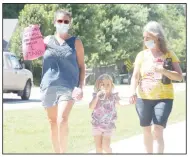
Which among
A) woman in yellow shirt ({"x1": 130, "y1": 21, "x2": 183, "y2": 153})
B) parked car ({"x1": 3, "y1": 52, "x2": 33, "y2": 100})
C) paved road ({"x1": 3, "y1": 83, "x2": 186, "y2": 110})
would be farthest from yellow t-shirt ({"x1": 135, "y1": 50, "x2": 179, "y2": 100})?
parked car ({"x1": 3, "y1": 52, "x2": 33, "y2": 100})

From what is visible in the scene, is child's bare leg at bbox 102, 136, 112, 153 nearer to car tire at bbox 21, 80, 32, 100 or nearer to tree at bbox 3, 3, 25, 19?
car tire at bbox 21, 80, 32, 100

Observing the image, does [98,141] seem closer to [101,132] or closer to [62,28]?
[101,132]

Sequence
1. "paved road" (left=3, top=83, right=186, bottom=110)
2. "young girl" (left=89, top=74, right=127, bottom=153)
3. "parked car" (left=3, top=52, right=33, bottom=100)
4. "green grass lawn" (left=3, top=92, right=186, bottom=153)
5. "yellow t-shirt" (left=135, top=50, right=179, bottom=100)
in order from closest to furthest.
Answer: "yellow t-shirt" (left=135, top=50, right=179, bottom=100), "young girl" (left=89, top=74, right=127, bottom=153), "paved road" (left=3, top=83, right=186, bottom=110), "green grass lawn" (left=3, top=92, right=186, bottom=153), "parked car" (left=3, top=52, right=33, bottom=100)

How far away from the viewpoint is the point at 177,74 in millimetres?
7172

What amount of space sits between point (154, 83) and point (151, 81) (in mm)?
47

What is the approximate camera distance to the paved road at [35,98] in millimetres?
7559

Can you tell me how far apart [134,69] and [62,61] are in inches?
33.0

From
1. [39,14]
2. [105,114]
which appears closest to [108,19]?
[39,14]

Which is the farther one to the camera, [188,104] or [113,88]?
[188,104]

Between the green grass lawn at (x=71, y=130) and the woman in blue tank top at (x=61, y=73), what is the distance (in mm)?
420

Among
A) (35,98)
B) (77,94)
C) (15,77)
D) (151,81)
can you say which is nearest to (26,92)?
(15,77)

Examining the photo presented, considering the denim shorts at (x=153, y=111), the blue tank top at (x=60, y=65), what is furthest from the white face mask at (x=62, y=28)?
the denim shorts at (x=153, y=111)

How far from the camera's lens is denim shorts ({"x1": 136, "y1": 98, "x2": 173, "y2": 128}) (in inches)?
281

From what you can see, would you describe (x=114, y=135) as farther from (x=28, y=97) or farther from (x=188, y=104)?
(x=28, y=97)
